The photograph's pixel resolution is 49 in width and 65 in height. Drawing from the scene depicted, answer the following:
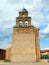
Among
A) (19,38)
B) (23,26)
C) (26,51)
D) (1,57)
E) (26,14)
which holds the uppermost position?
(26,14)

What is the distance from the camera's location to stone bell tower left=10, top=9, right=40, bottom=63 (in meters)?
24.7

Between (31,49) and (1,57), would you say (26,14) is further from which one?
(1,57)

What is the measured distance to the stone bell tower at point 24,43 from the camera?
2472cm

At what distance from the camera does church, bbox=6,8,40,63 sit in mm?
24719

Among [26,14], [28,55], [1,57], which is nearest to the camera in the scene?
[28,55]

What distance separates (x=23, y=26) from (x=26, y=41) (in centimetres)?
221

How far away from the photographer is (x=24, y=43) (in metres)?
25.0

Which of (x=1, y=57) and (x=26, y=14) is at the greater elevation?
(x=26, y=14)

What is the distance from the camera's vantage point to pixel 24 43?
2500cm

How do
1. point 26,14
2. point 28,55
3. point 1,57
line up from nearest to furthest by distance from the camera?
1. point 28,55
2. point 26,14
3. point 1,57

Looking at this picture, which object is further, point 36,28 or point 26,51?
point 36,28

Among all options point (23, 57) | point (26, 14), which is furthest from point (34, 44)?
point (26, 14)

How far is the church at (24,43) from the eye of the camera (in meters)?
24.7

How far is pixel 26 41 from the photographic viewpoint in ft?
A: 82.3
